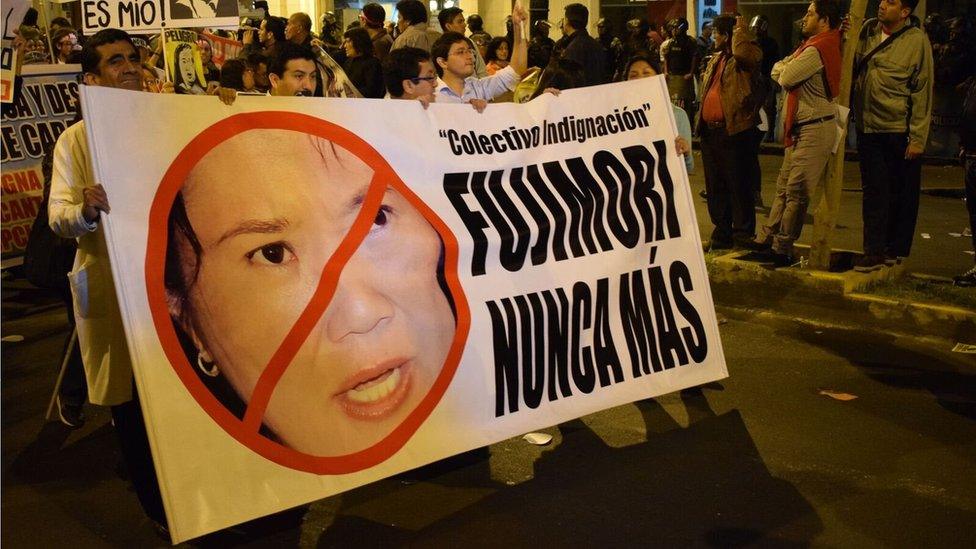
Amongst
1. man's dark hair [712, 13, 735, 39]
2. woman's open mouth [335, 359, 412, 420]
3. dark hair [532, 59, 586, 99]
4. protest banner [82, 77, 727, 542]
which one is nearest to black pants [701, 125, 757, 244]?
man's dark hair [712, 13, 735, 39]

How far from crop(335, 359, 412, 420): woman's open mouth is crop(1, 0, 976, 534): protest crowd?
850mm

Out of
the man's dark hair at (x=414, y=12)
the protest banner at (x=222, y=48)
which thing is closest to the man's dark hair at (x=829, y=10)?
the man's dark hair at (x=414, y=12)

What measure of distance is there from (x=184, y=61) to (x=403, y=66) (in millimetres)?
5171

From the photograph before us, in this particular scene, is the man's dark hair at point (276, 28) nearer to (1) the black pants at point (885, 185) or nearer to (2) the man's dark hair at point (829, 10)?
(2) the man's dark hair at point (829, 10)

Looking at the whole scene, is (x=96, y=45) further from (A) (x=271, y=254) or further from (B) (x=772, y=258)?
(B) (x=772, y=258)

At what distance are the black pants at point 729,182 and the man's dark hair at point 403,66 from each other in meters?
3.96

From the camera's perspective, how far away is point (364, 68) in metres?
10.9

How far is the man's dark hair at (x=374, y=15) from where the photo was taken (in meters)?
12.2

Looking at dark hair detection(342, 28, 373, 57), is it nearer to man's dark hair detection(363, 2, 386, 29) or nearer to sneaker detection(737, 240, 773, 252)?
man's dark hair detection(363, 2, 386, 29)

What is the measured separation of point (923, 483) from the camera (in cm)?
493

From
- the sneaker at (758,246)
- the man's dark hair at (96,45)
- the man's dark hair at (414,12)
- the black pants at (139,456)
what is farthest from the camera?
the man's dark hair at (414,12)

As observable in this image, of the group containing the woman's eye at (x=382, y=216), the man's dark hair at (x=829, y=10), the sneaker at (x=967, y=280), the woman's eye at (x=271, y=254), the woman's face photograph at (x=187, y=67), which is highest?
the man's dark hair at (x=829, y=10)

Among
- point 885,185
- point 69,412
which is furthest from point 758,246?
point 69,412

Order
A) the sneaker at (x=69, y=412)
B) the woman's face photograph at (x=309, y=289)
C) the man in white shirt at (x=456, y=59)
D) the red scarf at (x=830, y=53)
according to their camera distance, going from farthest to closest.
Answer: the red scarf at (x=830, y=53) < the man in white shirt at (x=456, y=59) < the sneaker at (x=69, y=412) < the woman's face photograph at (x=309, y=289)
